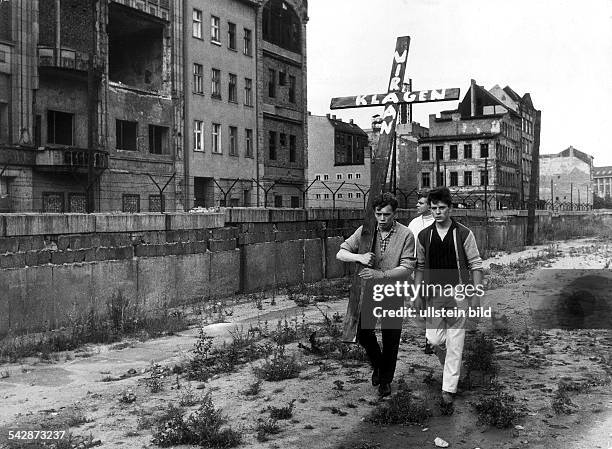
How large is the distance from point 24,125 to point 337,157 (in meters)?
43.6

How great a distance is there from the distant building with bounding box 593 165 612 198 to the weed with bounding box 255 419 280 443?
6241 inches

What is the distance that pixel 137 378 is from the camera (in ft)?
24.6

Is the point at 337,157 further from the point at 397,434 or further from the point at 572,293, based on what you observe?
the point at 397,434

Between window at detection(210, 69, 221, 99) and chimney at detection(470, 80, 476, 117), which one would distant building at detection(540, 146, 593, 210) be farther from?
window at detection(210, 69, 221, 99)

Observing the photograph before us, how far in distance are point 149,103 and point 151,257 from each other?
826 inches

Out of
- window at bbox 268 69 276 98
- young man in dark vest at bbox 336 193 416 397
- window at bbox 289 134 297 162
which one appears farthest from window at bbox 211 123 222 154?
young man in dark vest at bbox 336 193 416 397

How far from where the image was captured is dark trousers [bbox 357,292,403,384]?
6.13 meters

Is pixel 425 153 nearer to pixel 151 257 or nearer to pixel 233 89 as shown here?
pixel 233 89

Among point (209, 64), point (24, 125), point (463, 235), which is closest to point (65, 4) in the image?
point (24, 125)

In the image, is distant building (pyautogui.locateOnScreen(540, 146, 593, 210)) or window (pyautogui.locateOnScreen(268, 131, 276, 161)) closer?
window (pyautogui.locateOnScreen(268, 131, 276, 161))

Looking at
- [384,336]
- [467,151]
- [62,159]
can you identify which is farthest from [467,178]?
[384,336]

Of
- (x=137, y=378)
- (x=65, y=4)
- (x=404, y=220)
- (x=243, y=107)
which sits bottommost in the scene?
(x=137, y=378)

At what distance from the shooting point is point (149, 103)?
31.8m

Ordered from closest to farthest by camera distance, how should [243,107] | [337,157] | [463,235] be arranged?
[463,235] → [243,107] → [337,157]
